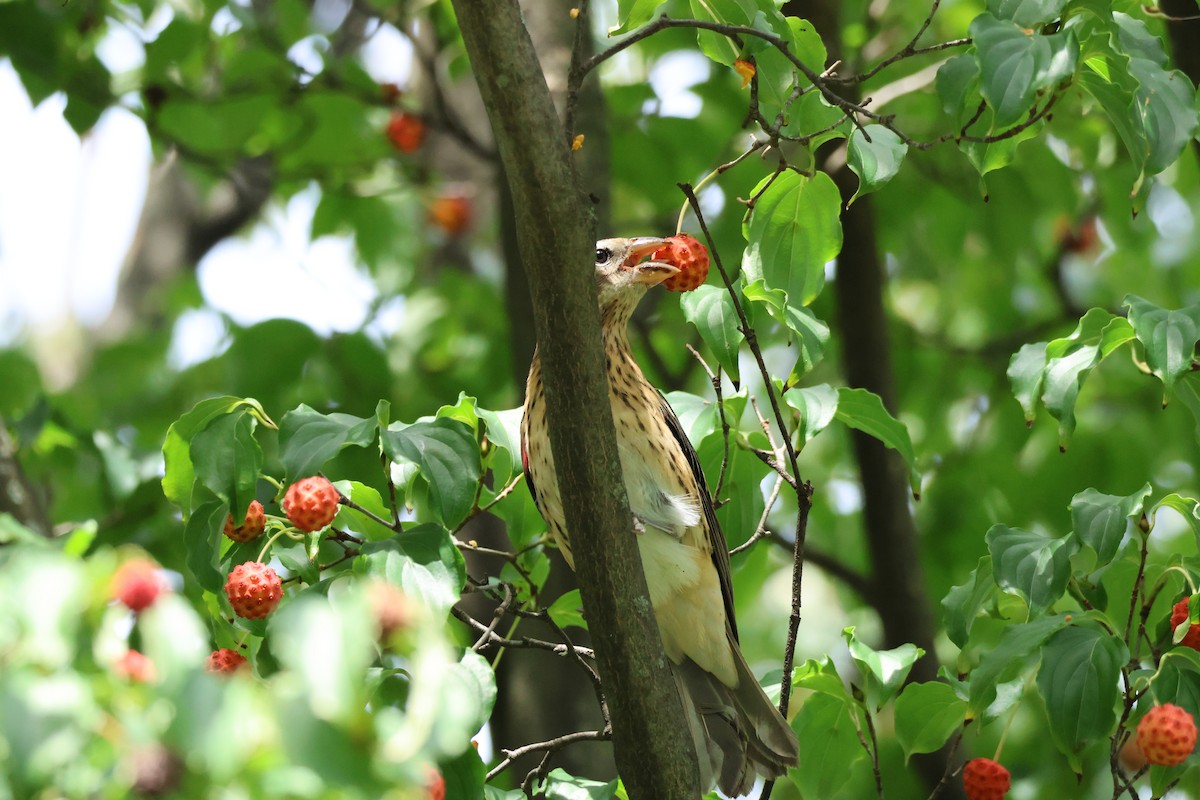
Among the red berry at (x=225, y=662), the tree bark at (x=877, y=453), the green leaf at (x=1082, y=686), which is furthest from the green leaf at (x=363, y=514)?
the tree bark at (x=877, y=453)

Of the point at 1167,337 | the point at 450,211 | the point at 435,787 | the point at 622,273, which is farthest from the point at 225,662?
the point at 450,211

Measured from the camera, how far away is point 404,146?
6.41m

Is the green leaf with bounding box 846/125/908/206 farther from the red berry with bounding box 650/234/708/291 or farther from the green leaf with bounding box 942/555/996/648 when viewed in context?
the green leaf with bounding box 942/555/996/648

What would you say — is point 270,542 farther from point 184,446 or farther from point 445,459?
point 445,459

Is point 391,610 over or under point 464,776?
over

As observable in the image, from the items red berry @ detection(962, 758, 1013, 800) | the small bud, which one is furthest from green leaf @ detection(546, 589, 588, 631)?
the small bud

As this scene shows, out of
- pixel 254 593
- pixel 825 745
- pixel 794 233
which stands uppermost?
pixel 794 233

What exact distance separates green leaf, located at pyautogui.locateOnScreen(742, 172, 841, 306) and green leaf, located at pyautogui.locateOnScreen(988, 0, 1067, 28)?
0.52m

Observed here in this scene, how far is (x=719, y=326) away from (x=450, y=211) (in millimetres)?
5541

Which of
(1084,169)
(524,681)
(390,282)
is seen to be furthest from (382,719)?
(390,282)

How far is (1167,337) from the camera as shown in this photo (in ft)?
8.48

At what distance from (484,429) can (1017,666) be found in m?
1.31

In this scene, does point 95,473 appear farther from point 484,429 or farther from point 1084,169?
point 1084,169

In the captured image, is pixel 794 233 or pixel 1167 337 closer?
pixel 1167 337
